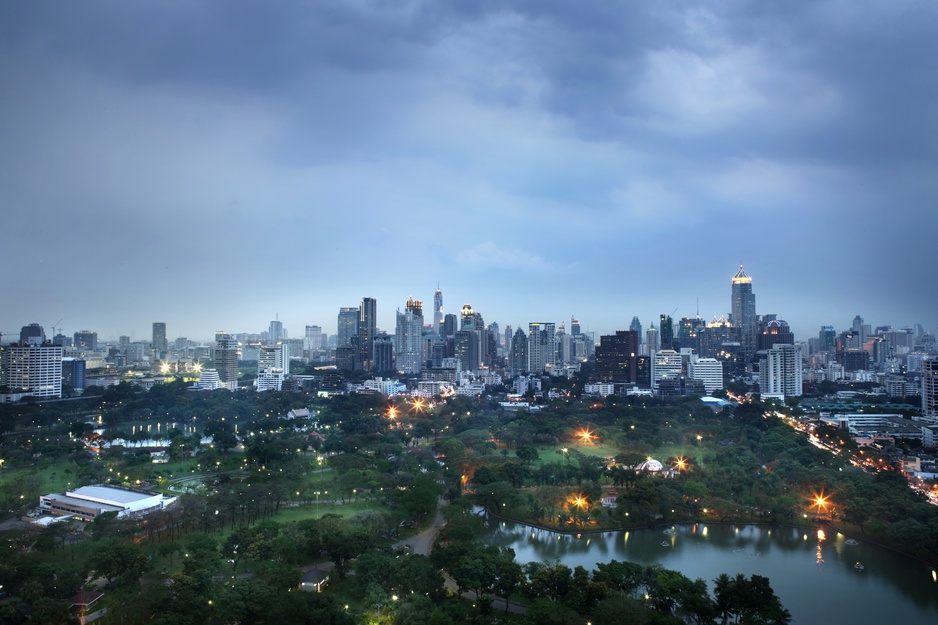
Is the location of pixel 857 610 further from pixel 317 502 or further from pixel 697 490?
pixel 317 502

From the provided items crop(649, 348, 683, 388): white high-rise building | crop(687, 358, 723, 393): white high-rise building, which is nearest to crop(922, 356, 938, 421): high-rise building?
crop(687, 358, 723, 393): white high-rise building

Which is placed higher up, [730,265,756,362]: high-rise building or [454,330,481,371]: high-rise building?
[730,265,756,362]: high-rise building

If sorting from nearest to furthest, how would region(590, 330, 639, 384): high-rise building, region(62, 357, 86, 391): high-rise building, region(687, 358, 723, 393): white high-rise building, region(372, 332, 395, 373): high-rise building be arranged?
region(62, 357, 86, 391): high-rise building
region(687, 358, 723, 393): white high-rise building
region(590, 330, 639, 384): high-rise building
region(372, 332, 395, 373): high-rise building

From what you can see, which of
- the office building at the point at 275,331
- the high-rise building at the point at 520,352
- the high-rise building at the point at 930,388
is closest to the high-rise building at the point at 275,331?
the office building at the point at 275,331

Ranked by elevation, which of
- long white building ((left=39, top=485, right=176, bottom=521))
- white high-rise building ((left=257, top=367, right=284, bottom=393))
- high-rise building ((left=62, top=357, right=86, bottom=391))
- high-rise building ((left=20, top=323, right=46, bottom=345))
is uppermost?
high-rise building ((left=20, top=323, right=46, bottom=345))

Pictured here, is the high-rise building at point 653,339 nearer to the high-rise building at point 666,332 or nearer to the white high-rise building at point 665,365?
the high-rise building at point 666,332

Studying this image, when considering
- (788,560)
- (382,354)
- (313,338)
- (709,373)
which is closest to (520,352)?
(382,354)

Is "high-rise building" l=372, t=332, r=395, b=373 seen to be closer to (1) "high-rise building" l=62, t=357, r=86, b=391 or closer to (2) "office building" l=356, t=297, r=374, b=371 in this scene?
(2) "office building" l=356, t=297, r=374, b=371

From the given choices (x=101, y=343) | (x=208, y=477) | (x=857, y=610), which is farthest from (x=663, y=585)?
(x=101, y=343)
